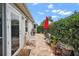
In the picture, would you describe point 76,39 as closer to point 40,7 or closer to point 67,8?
point 67,8

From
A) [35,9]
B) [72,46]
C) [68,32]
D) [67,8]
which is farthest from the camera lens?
[35,9]

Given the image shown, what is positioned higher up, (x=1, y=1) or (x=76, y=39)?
(x=1, y=1)

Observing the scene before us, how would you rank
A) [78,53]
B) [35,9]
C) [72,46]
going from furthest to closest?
[35,9]
[72,46]
[78,53]

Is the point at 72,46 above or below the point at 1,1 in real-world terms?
below

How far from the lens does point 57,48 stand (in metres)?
8.74

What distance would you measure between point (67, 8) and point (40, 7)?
175 cm

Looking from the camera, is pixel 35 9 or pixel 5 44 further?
pixel 35 9

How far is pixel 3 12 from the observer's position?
5520 millimetres

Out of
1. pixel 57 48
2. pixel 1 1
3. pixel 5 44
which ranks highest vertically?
pixel 1 1

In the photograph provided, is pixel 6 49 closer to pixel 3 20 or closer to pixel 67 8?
pixel 3 20

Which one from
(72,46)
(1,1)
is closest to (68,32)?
(72,46)

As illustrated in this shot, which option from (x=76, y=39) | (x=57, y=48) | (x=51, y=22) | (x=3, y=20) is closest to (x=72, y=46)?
(x=76, y=39)

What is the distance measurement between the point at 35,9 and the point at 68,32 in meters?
4.09

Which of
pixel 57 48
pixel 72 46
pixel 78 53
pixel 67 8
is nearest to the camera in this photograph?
pixel 78 53
